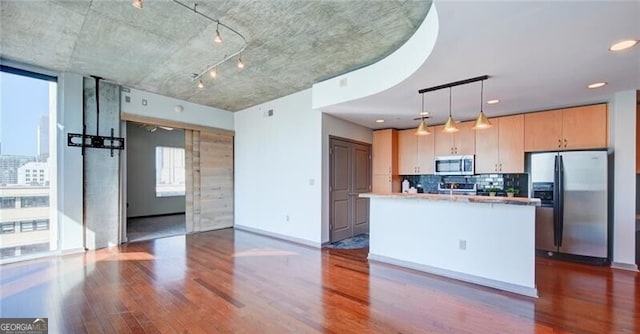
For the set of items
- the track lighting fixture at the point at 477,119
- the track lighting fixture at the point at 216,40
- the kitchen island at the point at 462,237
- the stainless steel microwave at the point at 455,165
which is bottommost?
the kitchen island at the point at 462,237

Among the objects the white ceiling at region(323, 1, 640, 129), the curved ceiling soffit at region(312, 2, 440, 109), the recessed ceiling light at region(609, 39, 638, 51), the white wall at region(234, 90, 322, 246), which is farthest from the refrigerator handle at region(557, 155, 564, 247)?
the white wall at region(234, 90, 322, 246)

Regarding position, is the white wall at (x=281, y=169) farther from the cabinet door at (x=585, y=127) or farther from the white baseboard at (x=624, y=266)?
the white baseboard at (x=624, y=266)

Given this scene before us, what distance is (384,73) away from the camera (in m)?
3.69

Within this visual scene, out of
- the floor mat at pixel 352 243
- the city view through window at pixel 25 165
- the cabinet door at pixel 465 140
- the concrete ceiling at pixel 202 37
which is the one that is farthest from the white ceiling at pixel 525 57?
the city view through window at pixel 25 165

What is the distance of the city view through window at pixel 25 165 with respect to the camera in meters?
4.02

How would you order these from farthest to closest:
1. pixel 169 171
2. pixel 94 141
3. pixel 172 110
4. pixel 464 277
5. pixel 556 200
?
pixel 169 171 < pixel 172 110 < pixel 94 141 < pixel 556 200 < pixel 464 277

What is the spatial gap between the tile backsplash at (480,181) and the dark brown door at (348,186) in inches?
43.9

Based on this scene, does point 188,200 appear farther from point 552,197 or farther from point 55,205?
point 552,197

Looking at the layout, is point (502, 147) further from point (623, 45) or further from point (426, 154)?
point (623, 45)

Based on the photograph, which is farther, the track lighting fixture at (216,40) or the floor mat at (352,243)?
the floor mat at (352,243)

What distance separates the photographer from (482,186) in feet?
18.1

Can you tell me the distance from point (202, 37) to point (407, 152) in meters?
4.63

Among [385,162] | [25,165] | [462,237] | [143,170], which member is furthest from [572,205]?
[143,170]

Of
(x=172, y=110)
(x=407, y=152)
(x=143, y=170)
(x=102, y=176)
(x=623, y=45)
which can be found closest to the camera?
(x=623, y=45)
